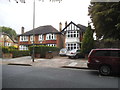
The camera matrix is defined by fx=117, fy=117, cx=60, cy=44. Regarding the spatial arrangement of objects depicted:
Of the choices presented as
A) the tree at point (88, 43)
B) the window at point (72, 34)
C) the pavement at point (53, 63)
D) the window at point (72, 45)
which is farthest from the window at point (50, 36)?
the pavement at point (53, 63)

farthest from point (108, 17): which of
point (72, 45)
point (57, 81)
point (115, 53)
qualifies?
point (72, 45)

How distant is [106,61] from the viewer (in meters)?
8.06

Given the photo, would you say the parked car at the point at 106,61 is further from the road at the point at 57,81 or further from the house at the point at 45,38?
the house at the point at 45,38

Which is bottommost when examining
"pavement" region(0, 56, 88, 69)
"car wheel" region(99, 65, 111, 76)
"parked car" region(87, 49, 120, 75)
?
"pavement" region(0, 56, 88, 69)

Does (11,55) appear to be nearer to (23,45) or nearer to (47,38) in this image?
(47,38)

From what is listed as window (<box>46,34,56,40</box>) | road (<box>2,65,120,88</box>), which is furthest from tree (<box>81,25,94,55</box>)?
window (<box>46,34,56,40</box>)

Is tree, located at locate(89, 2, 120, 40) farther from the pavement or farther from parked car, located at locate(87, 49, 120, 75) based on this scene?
the pavement

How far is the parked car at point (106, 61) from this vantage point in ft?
25.8

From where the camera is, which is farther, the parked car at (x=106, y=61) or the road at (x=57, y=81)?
the parked car at (x=106, y=61)

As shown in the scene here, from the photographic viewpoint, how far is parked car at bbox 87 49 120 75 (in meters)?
7.86

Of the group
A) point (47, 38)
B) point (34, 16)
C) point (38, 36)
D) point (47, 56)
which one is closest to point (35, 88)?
point (34, 16)

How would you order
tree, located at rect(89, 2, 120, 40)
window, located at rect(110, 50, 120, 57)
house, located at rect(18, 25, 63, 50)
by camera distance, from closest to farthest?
window, located at rect(110, 50, 120, 57) < tree, located at rect(89, 2, 120, 40) < house, located at rect(18, 25, 63, 50)

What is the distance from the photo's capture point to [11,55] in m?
19.0

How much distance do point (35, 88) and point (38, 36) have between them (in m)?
29.7
